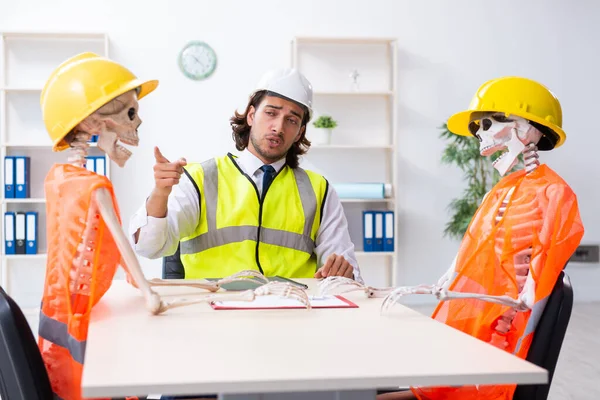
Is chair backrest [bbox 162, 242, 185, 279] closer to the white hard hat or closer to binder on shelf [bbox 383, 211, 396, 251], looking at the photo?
the white hard hat

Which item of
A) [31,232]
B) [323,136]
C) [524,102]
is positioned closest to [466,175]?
[323,136]

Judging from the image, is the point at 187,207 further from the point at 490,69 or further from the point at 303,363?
the point at 490,69

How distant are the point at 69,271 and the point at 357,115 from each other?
4.26 metres

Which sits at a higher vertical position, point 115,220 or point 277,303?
point 115,220

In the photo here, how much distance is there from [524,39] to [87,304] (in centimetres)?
503

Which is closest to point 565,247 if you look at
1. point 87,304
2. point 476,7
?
point 87,304

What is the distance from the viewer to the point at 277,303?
1600 mm

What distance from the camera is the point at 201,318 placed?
1.41 metres

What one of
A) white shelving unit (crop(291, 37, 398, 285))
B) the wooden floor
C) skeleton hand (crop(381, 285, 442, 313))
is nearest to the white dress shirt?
skeleton hand (crop(381, 285, 442, 313))

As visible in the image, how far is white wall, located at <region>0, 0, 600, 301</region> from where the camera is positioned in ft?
17.6

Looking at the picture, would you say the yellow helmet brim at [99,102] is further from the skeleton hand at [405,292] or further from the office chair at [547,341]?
the office chair at [547,341]

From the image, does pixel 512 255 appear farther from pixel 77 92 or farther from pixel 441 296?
pixel 77 92

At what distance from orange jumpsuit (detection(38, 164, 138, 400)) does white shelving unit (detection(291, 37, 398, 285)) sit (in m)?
4.04

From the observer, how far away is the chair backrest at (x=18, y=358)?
→ 132 centimetres
